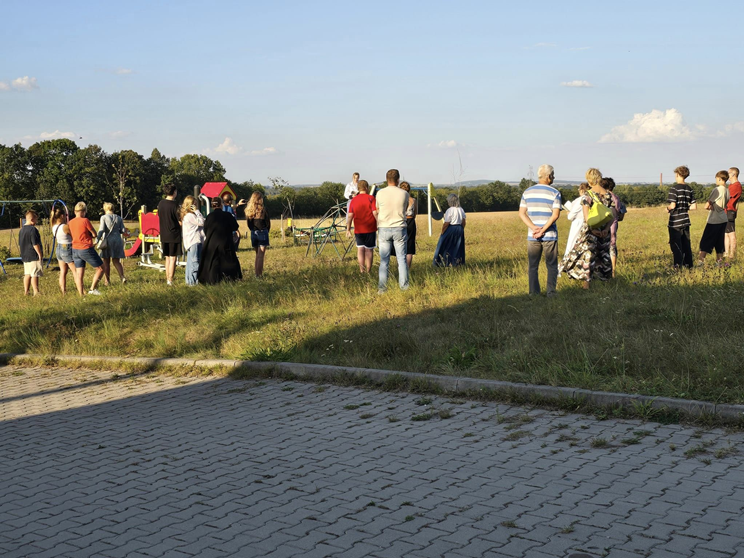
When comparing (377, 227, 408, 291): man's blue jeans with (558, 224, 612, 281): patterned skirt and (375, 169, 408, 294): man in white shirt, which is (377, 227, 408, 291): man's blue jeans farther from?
(558, 224, 612, 281): patterned skirt

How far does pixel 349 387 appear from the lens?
25.7ft

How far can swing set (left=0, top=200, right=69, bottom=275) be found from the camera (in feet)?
73.9

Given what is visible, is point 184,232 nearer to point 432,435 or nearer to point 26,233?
point 26,233

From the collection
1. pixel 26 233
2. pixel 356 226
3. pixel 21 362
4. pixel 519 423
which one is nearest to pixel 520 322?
pixel 519 423

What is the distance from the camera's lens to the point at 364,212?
13.9 meters

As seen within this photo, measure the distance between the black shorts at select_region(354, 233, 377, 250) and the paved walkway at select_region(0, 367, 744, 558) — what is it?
7.05 meters

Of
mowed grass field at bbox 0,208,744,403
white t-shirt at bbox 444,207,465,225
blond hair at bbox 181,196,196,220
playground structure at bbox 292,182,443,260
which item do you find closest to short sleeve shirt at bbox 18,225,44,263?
mowed grass field at bbox 0,208,744,403

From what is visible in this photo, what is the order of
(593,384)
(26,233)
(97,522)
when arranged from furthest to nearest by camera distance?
(26,233) → (593,384) → (97,522)

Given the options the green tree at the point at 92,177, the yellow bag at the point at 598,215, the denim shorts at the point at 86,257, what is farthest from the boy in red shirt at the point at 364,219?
the green tree at the point at 92,177

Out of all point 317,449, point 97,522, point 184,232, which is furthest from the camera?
point 184,232

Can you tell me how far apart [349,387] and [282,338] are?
1.98 m

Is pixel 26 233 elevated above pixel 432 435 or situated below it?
above

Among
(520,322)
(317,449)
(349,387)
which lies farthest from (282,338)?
(317,449)

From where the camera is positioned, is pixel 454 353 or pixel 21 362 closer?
pixel 454 353
